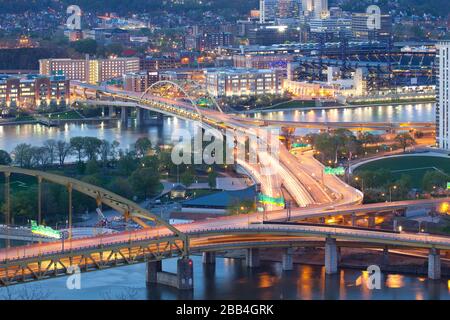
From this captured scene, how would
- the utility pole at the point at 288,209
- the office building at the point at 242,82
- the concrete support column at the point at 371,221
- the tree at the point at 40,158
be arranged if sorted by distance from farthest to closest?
the office building at the point at 242,82 → the tree at the point at 40,158 → the concrete support column at the point at 371,221 → the utility pole at the point at 288,209

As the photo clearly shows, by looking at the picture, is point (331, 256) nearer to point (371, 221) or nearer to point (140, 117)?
point (371, 221)

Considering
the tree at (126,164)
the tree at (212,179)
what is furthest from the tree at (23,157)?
the tree at (212,179)

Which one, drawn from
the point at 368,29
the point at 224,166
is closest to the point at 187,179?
the point at 224,166

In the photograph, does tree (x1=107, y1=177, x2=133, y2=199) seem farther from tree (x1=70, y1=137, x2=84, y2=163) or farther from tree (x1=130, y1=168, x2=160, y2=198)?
tree (x1=70, y1=137, x2=84, y2=163)

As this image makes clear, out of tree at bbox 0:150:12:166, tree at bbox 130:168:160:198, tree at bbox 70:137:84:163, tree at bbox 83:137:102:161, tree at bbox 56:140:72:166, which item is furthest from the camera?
tree at bbox 70:137:84:163

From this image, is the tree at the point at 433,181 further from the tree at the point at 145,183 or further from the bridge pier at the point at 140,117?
the bridge pier at the point at 140,117

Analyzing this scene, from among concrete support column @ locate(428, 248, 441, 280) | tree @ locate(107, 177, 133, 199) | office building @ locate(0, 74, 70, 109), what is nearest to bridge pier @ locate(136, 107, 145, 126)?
office building @ locate(0, 74, 70, 109)
